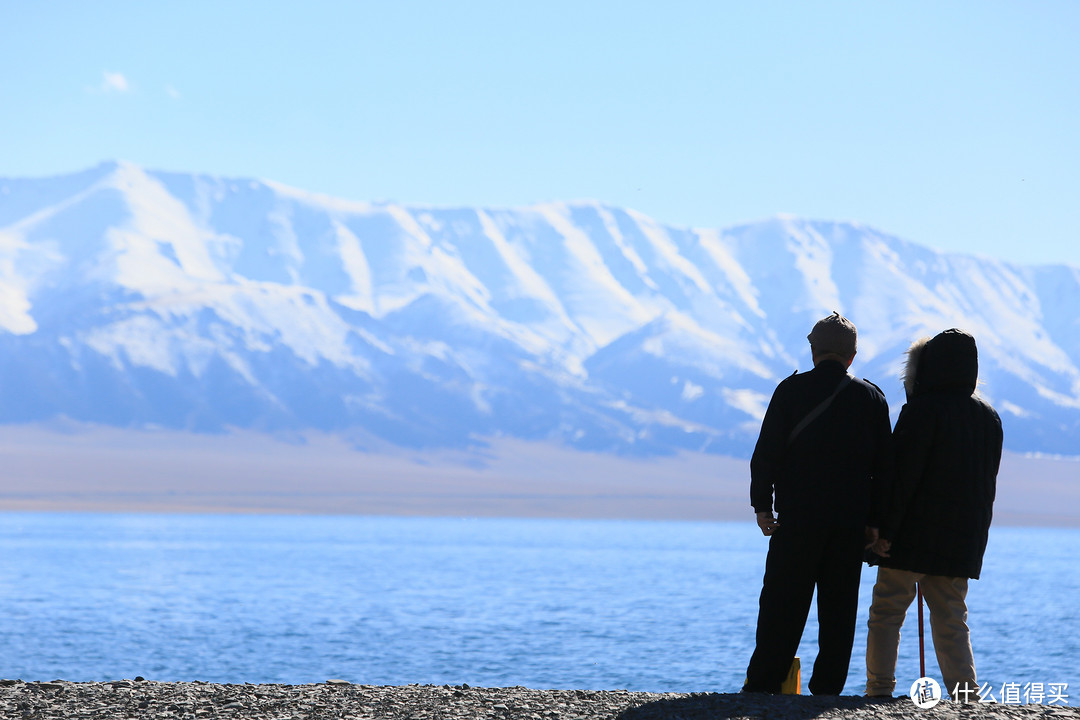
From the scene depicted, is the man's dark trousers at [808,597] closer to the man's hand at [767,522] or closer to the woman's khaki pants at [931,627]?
the man's hand at [767,522]

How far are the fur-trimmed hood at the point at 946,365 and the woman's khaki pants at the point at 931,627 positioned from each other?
3.65 feet

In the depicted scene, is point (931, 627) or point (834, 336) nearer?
point (931, 627)

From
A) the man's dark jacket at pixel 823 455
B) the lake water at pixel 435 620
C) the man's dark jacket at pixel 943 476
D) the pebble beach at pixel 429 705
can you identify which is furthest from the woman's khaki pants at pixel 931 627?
the lake water at pixel 435 620

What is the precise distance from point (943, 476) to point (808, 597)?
1052mm

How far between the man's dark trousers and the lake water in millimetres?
25481

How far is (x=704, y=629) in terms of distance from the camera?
2228 inches

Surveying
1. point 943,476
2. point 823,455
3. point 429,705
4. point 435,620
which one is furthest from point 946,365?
point 435,620

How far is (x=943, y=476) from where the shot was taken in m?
7.54

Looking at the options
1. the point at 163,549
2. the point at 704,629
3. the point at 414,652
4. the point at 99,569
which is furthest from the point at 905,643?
the point at 163,549

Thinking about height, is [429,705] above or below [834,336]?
below

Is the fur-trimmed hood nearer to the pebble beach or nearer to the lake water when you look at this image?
the pebble beach

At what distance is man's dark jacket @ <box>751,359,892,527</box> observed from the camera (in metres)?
7.44

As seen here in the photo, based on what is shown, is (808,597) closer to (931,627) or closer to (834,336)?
(931,627)

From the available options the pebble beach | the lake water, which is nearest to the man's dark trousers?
the pebble beach
